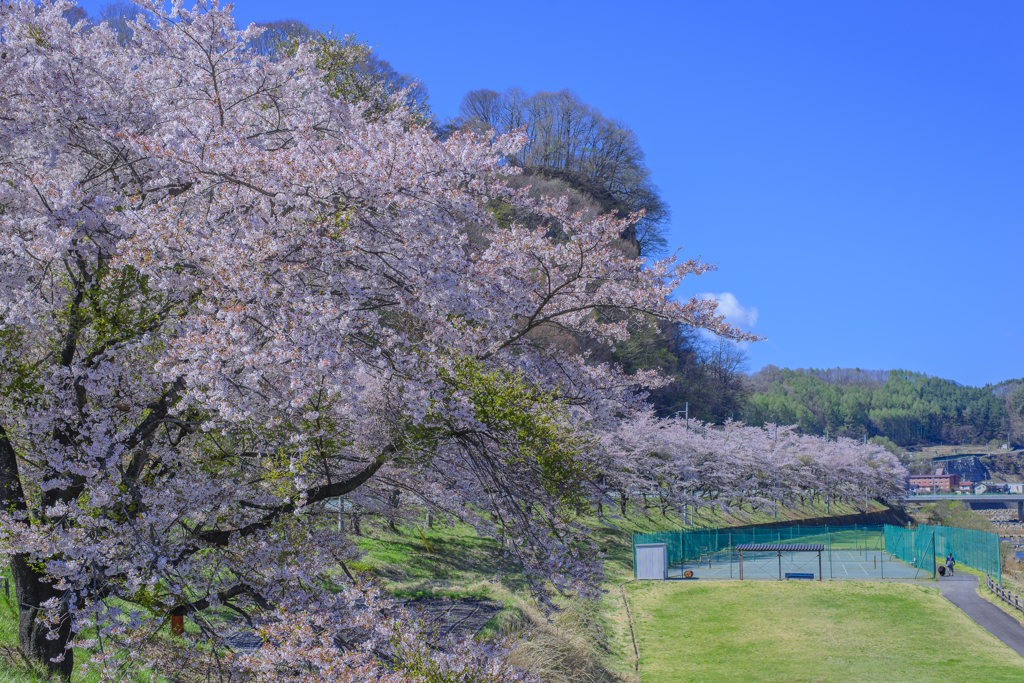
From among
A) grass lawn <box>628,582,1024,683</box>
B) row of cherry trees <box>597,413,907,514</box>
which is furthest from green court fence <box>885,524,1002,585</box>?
row of cherry trees <box>597,413,907,514</box>

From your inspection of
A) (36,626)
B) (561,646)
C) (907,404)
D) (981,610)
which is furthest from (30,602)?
(907,404)

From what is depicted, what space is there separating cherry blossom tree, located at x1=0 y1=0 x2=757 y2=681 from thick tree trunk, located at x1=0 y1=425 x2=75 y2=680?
0.10ft

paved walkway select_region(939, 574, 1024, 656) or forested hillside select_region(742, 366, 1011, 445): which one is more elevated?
forested hillside select_region(742, 366, 1011, 445)

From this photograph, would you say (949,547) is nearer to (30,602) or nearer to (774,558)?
(774,558)

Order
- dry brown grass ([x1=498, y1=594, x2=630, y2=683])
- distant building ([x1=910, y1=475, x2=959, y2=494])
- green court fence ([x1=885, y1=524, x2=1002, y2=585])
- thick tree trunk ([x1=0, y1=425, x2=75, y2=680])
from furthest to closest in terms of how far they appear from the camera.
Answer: distant building ([x1=910, y1=475, x2=959, y2=494])
green court fence ([x1=885, y1=524, x2=1002, y2=585])
dry brown grass ([x1=498, y1=594, x2=630, y2=683])
thick tree trunk ([x1=0, y1=425, x2=75, y2=680])

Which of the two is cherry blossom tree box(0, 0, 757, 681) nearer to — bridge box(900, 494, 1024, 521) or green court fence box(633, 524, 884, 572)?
green court fence box(633, 524, 884, 572)

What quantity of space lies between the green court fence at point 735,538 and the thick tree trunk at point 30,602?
21644 mm

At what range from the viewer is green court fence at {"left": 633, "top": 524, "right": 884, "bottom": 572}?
29672 mm

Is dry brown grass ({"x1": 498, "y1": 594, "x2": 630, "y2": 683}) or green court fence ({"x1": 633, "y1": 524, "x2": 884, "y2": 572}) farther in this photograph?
green court fence ({"x1": 633, "y1": 524, "x2": 884, "y2": 572})

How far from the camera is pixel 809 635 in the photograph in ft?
63.9

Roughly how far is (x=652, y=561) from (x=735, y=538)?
7.61 m

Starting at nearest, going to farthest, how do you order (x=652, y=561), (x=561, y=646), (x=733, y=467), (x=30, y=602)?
(x=30, y=602) → (x=561, y=646) → (x=652, y=561) → (x=733, y=467)

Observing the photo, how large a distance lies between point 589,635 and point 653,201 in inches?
2002

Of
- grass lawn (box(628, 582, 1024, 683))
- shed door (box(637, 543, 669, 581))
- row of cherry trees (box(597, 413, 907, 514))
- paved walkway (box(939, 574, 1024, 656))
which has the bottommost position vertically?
grass lawn (box(628, 582, 1024, 683))
